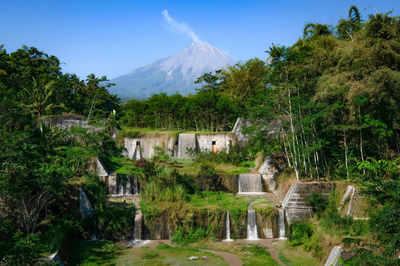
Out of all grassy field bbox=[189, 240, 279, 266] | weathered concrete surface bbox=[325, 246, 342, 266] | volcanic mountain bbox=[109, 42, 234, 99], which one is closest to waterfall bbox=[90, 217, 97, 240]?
grassy field bbox=[189, 240, 279, 266]

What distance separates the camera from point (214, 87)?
39844mm

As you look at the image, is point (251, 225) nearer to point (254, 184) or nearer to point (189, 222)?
point (189, 222)

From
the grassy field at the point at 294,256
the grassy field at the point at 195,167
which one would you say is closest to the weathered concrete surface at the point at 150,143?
the grassy field at the point at 195,167

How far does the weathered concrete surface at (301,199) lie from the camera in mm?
15148

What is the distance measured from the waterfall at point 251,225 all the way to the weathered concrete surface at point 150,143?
448 inches

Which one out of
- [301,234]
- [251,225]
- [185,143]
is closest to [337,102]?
[301,234]

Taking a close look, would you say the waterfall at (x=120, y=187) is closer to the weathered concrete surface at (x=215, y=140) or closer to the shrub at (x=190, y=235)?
the shrub at (x=190, y=235)

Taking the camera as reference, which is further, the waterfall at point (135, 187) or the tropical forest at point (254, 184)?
the waterfall at point (135, 187)

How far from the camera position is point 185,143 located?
2519cm

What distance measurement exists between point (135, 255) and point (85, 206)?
460 centimetres

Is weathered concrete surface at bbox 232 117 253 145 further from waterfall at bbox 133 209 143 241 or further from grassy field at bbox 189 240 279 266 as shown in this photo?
waterfall at bbox 133 209 143 241

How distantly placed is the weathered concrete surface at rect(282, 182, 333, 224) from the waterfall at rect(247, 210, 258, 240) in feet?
5.60

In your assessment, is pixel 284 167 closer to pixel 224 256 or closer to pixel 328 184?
pixel 328 184

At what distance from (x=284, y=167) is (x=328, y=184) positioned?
13.1 feet
